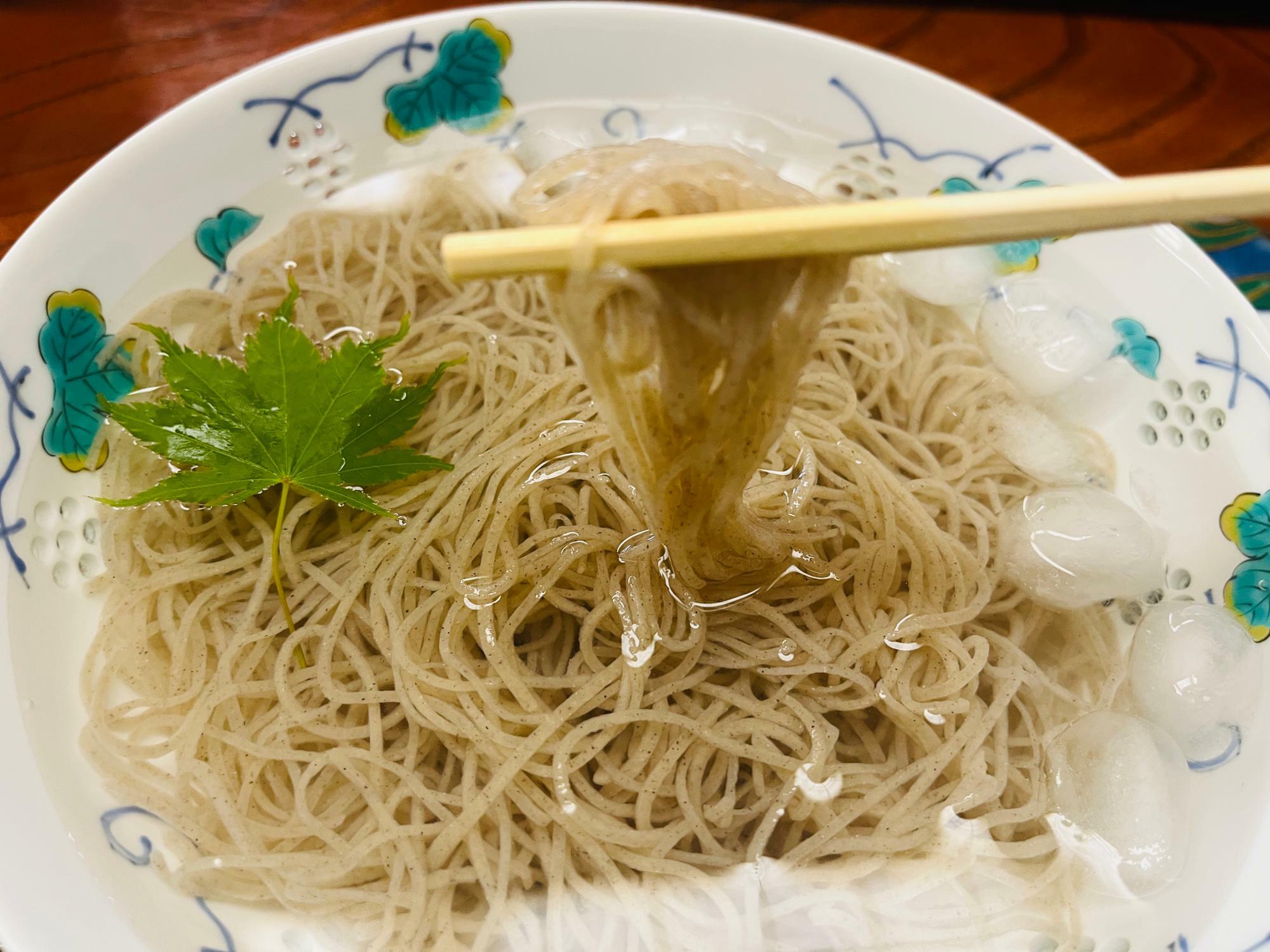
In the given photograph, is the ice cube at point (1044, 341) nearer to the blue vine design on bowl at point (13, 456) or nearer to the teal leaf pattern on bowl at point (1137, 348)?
the teal leaf pattern on bowl at point (1137, 348)

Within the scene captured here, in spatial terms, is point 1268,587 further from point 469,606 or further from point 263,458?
point 263,458

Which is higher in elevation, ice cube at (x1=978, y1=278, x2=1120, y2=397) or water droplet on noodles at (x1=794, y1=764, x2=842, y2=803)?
ice cube at (x1=978, y1=278, x2=1120, y2=397)

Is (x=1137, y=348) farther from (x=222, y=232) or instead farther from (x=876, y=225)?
(x=222, y=232)

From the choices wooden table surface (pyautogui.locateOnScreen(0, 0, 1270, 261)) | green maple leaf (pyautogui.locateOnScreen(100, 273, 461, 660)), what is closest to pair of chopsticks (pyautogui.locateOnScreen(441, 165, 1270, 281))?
green maple leaf (pyautogui.locateOnScreen(100, 273, 461, 660))

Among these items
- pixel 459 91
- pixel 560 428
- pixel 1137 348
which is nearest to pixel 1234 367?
pixel 1137 348

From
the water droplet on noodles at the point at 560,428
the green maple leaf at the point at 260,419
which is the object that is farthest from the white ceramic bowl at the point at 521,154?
the water droplet on noodles at the point at 560,428

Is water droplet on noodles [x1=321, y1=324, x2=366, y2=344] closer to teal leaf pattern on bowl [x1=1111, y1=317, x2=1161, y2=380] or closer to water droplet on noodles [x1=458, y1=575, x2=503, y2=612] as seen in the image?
water droplet on noodles [x1=458, y1=575, x2=503, y2=612]

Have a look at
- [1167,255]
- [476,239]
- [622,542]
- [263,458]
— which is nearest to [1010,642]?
[622,542]
